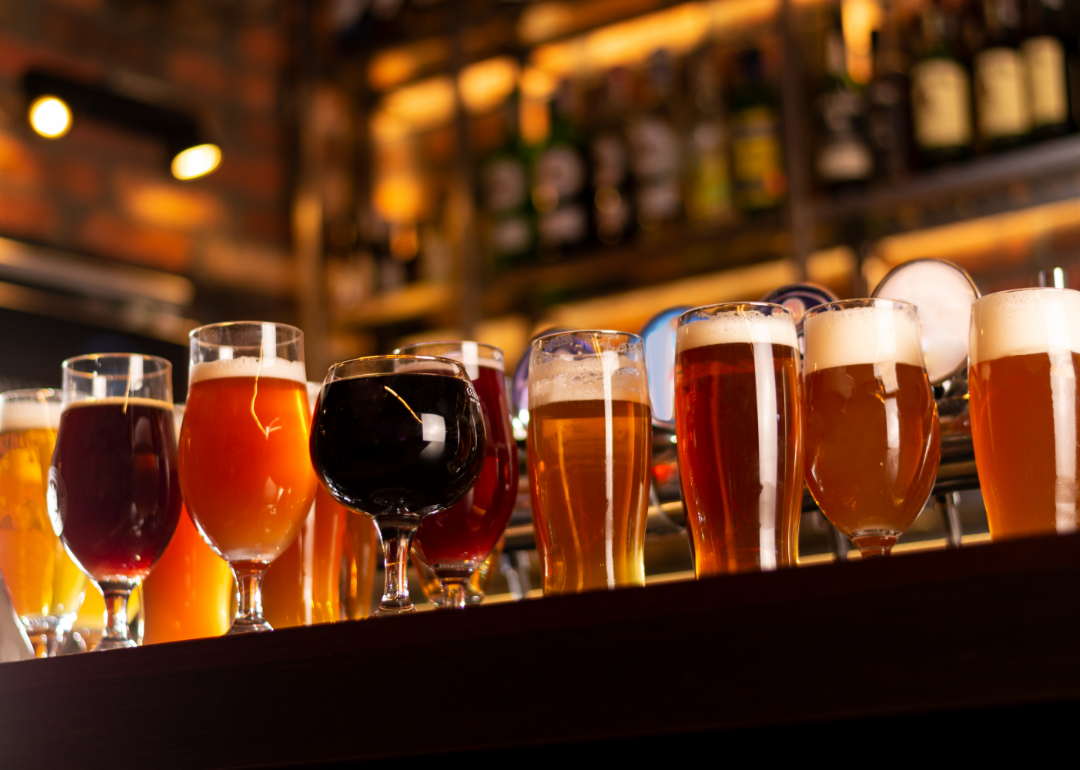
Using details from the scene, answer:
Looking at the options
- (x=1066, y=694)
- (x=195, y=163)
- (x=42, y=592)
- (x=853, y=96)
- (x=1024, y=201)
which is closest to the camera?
(x=1066, y=694)

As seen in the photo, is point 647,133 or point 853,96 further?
point 647,133

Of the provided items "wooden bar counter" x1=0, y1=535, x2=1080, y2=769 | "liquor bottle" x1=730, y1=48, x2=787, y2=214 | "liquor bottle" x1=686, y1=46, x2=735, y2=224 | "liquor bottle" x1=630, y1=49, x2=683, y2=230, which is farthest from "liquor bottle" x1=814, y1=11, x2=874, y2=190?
"wooden bar counter" x1=0, y1=535, x2=1080, y2=769

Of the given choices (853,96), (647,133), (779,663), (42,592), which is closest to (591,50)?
(647,133)

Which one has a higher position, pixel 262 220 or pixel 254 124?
pixel 254 124

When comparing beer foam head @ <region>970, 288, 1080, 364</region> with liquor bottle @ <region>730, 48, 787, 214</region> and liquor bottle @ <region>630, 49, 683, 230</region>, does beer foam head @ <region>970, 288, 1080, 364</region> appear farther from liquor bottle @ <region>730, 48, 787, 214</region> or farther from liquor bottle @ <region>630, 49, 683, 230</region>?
liquor bottle @ <region>630, 49, 683, 230</region>

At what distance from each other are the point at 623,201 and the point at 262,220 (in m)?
1.22

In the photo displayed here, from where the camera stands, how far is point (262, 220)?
3.50m

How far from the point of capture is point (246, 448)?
87 centimetres

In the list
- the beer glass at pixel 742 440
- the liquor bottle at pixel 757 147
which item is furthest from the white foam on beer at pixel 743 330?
the liquor bottle at pixel 757 147

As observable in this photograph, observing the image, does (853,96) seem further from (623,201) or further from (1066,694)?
(1066,694)

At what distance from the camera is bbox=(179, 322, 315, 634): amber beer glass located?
2.83ft

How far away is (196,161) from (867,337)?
Answer: 264cm

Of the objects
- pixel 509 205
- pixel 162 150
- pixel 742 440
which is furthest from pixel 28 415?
pixel 162 150

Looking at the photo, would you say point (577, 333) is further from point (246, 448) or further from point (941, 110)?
point (941, 110)
